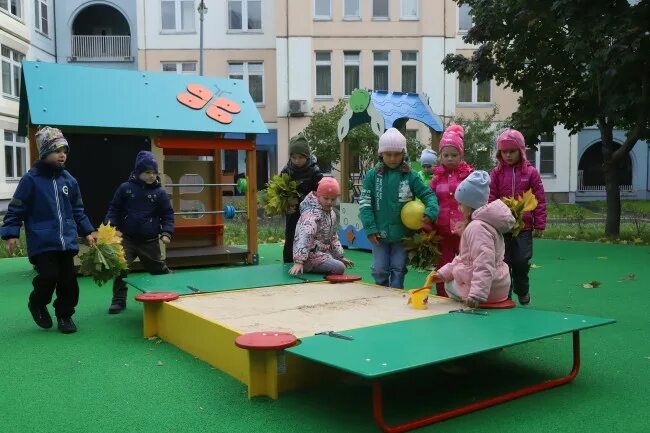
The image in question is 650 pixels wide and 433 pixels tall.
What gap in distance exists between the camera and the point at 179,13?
27.3 m

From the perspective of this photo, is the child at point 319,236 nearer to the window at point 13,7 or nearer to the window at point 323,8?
the window at point 323,8

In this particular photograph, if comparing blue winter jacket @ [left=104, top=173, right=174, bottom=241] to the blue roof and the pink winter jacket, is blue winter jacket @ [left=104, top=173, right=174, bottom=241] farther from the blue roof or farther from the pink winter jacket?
the pink winter jacket

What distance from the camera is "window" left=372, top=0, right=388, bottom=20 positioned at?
26.5m

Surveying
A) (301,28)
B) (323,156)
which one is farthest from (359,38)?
(323,156)

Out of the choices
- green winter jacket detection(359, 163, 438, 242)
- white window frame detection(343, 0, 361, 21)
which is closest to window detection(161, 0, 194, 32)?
white window frame detection(343, 0, 361, 21)

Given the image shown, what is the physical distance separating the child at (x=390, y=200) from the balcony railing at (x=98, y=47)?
2597cm

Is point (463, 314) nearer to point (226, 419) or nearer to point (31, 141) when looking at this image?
point (226, 419)

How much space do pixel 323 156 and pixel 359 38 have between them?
6.76 metres

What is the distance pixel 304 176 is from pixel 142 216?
193 centimetres

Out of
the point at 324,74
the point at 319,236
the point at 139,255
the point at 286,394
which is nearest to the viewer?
the point at 286,394

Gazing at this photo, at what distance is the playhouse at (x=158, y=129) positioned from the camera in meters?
8.38

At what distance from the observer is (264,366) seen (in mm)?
3615

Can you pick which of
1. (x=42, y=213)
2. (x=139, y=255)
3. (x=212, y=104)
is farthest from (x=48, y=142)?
(x=212, y=104)

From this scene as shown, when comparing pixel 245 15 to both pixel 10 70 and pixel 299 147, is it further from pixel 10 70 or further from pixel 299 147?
pixel 299 147
